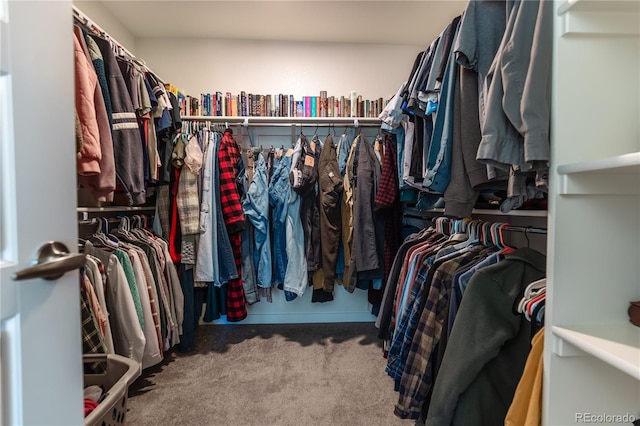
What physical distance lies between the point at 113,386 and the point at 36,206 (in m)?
0.63

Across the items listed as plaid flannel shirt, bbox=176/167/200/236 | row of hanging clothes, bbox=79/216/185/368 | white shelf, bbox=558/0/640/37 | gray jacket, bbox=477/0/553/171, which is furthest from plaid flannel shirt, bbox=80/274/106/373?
white shelf, bbox=558/0/640/37

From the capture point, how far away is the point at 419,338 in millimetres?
1240

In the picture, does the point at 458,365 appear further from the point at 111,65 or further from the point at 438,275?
the point at 111,65

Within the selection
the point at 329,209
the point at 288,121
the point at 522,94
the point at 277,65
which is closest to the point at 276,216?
the point at 329,209

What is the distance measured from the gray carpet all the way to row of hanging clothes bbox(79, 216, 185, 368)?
0.23 meters

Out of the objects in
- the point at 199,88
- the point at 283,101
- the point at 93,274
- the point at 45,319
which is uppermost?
the point at 199,88

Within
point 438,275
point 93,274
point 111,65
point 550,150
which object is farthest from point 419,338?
point 111,65

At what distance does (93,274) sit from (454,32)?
1837 millimetres

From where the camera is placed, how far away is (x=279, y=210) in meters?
2.36

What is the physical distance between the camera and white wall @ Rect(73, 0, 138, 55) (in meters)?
2.04

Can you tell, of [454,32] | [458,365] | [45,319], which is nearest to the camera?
[45,319]

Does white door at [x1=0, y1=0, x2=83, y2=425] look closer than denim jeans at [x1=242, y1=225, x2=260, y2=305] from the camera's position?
Yes

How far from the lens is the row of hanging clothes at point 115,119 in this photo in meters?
1.06

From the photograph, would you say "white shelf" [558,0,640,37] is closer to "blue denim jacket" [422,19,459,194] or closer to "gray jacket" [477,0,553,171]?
"gray jacket" [477,0,553,171]
